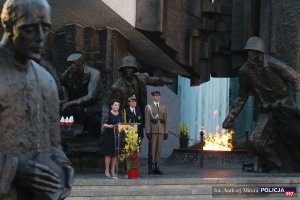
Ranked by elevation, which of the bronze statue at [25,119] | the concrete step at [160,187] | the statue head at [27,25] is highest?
the statue head at [27,25]

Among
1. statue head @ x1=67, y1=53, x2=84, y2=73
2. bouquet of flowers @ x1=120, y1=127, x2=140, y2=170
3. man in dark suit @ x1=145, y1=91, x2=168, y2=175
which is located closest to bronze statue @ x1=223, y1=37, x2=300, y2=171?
man in dark suit @ x1=145, y1=91, x2=168, y2=175

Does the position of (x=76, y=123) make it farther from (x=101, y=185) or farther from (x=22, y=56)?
(x=22, y=56)

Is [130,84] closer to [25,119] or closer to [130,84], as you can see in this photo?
[130,84]

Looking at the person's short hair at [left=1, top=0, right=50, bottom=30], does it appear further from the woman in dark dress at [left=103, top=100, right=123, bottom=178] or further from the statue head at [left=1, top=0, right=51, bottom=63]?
the woman in dark dress at [left=103, top=100, right=123, bottom=178]

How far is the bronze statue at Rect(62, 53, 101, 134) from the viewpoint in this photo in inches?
497

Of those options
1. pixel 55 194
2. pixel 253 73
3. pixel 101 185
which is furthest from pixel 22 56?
pixel 253 73

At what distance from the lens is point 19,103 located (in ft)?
8.58

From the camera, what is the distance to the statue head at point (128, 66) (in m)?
11.8

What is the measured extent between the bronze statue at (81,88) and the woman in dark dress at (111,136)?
1.97 meters

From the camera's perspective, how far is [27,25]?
99.7 inches

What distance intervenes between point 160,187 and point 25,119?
287 inches

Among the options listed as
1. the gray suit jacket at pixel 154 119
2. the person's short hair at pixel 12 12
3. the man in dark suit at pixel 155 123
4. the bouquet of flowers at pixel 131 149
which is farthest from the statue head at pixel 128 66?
the person's short hair at pixel 12 12

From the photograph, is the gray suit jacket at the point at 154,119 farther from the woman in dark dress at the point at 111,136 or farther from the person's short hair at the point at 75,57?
the person's short hair at the point at 75,57

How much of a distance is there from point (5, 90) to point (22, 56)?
16 cm
